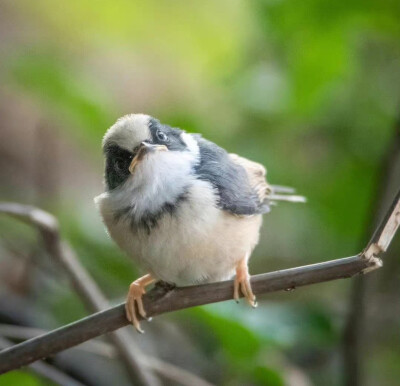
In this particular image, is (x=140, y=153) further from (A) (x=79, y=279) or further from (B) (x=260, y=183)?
(B) (x=260, y=183)

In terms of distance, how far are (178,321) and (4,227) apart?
98cm

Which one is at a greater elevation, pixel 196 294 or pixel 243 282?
pixel 196 294

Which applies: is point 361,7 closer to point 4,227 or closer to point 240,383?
point 240,383

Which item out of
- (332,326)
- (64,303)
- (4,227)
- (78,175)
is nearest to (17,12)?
(78,175)

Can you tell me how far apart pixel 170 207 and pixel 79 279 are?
1.90 ft

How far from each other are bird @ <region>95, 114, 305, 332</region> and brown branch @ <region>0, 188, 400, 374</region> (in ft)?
0.30

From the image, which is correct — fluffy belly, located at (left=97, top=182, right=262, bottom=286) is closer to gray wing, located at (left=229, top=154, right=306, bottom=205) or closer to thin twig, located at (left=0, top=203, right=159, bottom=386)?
thin twig, located at (left=0, top=203, right=159, bottom=386)

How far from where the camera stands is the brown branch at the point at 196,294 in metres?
1.77

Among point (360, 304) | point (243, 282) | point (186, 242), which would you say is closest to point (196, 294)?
point (186, 242)

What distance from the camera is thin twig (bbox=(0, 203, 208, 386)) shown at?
2.51m

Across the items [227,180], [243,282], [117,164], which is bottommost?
[243,282]

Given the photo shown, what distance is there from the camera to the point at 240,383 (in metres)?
3.12

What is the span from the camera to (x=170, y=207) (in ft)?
7.46

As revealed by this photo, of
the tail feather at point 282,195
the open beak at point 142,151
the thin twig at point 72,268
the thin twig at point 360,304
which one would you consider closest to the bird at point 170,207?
the open beak at point 142,151
